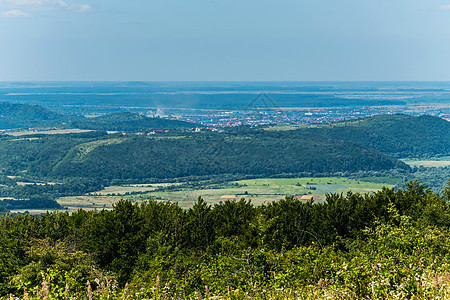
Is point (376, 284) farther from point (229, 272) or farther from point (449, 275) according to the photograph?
point (229, 272)

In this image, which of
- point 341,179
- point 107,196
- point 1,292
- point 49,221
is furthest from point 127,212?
point 341,179

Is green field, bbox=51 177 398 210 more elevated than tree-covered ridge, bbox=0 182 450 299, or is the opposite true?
tree-covered ridge, bbox=0 182 450 299

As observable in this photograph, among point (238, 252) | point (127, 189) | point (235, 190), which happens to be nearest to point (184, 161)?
point (127, 189)

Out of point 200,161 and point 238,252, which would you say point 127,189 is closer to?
point 200,161

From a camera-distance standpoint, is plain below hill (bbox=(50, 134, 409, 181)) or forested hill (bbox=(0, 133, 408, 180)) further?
forested hill (bbox=(0, 133, 408, 180))

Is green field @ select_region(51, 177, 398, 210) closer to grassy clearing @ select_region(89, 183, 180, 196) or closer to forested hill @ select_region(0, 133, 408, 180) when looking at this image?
grassy clearing @ select_region(89, 183, 180, 196)

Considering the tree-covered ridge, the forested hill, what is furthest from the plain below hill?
the tree-covered ridge
